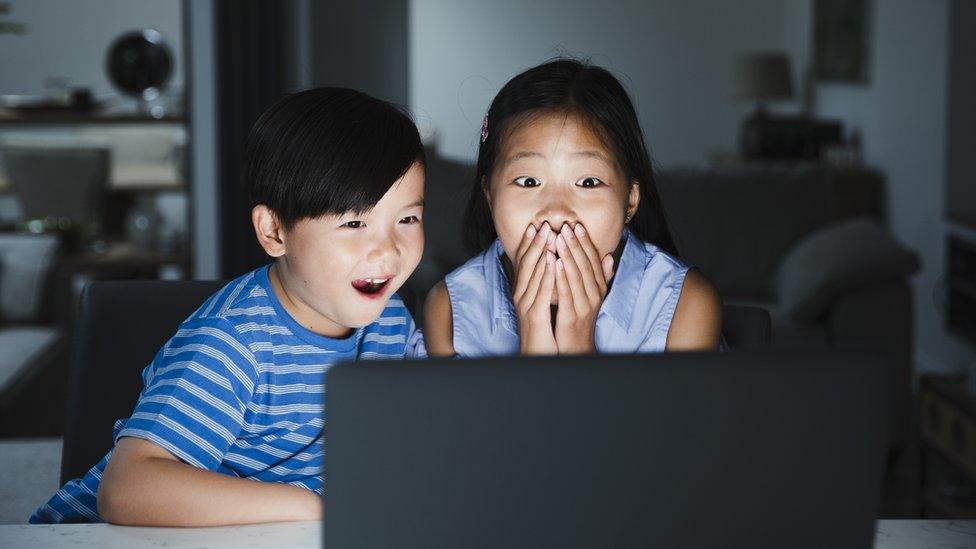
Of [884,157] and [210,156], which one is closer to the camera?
[210,156]

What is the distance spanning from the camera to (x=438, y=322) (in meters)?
1.27

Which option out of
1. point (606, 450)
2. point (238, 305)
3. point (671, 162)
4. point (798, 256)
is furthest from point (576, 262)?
point (671, 162)

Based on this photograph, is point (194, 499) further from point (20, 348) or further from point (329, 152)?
point (20, 348)

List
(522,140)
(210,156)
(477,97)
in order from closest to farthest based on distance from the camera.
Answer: (522,140) < (210,156) < (477,97)

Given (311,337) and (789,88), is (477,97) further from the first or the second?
(311,337)

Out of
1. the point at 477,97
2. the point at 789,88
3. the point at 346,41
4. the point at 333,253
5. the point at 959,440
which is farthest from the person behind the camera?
the point at 477,97

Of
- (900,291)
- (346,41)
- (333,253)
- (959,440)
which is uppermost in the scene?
(346,41)

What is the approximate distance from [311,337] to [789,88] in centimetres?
584

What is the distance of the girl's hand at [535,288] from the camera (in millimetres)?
1118

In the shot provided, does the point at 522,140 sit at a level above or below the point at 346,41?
below

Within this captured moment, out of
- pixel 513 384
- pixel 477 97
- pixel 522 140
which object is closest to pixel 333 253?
pixel 522 140

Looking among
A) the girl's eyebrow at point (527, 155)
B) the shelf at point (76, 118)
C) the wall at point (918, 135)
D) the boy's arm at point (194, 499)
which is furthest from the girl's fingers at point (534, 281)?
the shelf at point (76, 118)

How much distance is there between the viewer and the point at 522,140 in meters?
1.16

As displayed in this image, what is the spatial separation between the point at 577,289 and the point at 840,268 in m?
2.33
